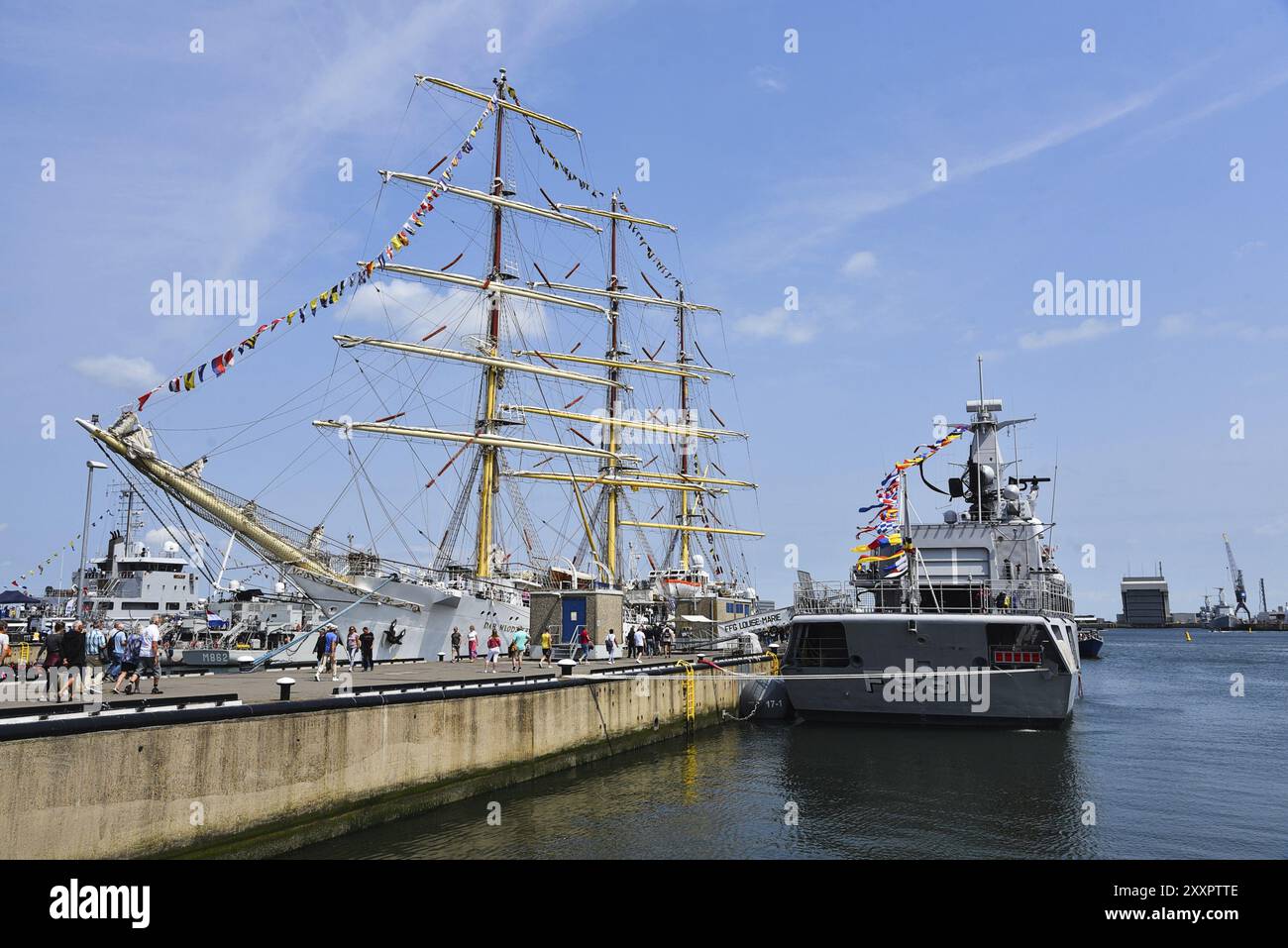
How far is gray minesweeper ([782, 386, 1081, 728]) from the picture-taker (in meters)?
26.8

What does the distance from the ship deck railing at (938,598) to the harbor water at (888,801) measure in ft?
12.0

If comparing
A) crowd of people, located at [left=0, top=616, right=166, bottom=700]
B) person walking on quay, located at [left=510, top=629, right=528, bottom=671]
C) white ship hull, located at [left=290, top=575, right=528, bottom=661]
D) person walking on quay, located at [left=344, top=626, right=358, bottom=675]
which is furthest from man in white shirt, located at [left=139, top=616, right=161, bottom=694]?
white ship hull, located at [left=290, top=575, right=528, bottom=661]

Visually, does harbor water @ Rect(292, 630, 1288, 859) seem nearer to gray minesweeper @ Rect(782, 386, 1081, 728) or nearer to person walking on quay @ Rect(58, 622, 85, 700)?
gray minesweeper @ Rect(782, 386, 1081, 728)

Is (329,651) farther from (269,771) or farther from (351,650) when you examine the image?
(269,771)

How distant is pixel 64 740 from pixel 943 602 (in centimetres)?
2533

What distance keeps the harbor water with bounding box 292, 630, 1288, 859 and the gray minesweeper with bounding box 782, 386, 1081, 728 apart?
0.85 meters

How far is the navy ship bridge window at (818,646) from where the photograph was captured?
1137 inches

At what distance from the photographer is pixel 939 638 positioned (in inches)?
1064

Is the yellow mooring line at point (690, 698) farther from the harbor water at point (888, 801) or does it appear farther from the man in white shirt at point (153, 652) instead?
the man in white shirt at point (153, 652)

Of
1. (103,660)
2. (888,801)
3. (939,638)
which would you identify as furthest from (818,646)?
(103,660)

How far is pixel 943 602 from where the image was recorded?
29969 mm

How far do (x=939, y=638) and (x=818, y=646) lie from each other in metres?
3.85
